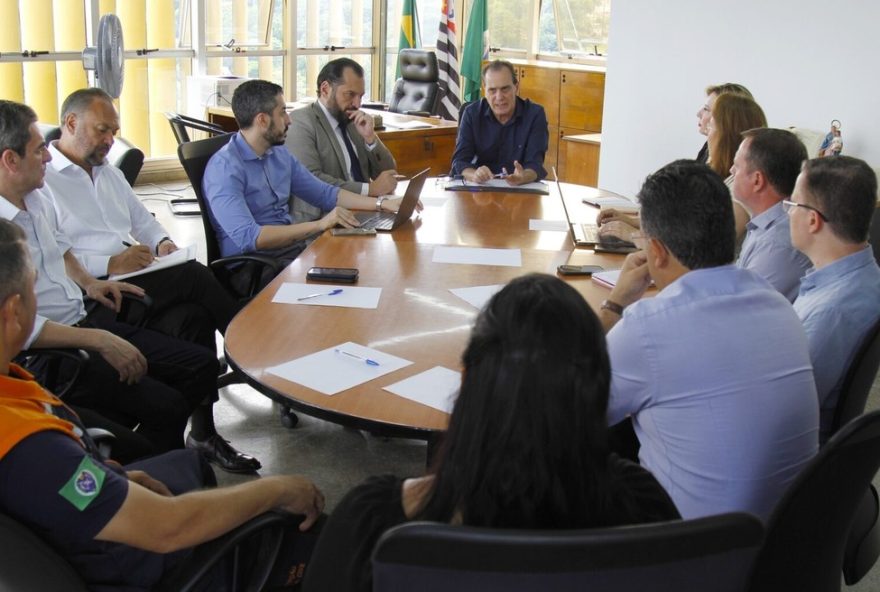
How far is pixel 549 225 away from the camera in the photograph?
3.73m

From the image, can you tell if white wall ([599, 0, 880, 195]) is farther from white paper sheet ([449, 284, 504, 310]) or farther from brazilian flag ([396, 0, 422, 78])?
brazilian flag ([396, 0, 422, 78])

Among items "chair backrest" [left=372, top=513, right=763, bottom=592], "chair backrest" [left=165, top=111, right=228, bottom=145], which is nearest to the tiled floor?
"chair backrest" [left=372, top=513, right=763, bottom=592]

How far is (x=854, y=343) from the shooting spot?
208 cm

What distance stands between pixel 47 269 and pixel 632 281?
175 cm

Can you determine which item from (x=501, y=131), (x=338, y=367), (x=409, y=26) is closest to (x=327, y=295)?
(x=338, y=367)

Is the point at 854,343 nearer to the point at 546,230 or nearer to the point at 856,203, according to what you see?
the point at 856,203

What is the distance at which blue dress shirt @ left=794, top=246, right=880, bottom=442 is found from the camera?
2.09 m

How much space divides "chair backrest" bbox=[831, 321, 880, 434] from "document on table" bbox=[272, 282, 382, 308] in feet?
3.98

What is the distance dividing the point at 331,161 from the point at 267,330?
1.98m

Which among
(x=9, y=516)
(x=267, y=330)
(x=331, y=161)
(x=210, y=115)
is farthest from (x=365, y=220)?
(x=210, y=115)

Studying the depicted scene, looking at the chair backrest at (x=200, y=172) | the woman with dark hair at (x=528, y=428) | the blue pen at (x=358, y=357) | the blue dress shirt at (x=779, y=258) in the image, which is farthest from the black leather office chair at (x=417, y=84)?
the woman with dark hair at (x=528, y=428)

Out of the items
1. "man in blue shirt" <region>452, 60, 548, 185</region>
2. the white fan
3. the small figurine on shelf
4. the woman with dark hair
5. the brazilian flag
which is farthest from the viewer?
the brazilian flag

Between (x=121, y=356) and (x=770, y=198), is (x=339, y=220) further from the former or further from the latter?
(x=770, y=198)

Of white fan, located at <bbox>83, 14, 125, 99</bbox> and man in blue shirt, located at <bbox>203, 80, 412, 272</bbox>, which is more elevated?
white fan, located at <bbox>83, 14, 125, 99</bbox>
